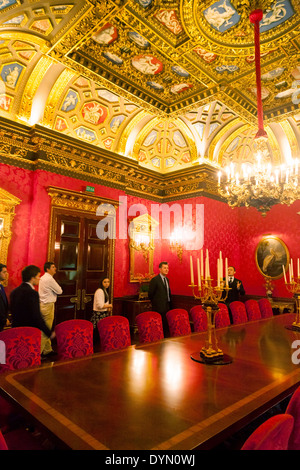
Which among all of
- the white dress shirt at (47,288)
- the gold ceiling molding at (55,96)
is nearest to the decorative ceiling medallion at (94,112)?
the gold ceiling molding at (55,96)

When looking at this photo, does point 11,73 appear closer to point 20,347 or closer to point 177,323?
point 20,347

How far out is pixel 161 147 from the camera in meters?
8.80

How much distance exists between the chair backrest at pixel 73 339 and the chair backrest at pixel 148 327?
0.78m

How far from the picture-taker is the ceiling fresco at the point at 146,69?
393 cm

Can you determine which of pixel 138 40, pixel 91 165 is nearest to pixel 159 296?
pixel 91 165

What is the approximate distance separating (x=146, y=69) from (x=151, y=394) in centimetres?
515

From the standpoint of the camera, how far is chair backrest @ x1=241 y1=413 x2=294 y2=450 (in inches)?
41.5

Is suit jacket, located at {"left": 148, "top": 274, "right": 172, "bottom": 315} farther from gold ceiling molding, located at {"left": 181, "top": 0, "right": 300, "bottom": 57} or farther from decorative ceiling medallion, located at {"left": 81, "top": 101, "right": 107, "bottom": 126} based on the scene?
decorative ceiling medallion, located at {"left": 81, "top": 101, "right": 107, "bottom": 126}

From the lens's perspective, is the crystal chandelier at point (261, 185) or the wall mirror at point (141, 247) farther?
the wall mirror at point (141, 247)

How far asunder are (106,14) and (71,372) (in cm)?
423

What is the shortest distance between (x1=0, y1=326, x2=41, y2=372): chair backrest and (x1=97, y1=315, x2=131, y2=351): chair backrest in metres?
0.79

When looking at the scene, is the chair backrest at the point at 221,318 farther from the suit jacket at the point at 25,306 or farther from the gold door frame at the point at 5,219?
the gold door frame at the point at 5,219

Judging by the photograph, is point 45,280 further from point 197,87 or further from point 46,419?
point 197,87

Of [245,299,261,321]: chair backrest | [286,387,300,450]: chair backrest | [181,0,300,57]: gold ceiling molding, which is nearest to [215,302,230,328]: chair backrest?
[245,299,261,321]: chair backrest
